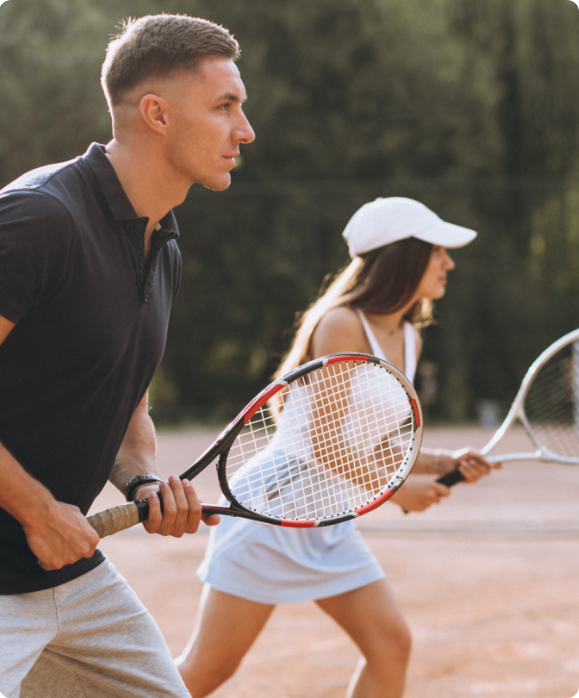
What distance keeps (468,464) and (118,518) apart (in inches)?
56.9

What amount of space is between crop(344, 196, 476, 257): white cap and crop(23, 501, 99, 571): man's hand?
1.44 metres

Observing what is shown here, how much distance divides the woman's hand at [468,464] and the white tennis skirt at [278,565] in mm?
430

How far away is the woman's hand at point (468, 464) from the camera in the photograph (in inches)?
115

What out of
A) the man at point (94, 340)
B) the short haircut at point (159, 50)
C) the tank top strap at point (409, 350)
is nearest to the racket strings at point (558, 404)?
the tank top strap at point (409, 350)

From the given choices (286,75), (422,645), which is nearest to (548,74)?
(286,75)

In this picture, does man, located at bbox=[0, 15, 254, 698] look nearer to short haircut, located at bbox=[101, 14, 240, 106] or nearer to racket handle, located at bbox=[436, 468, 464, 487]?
short haircut, located at bbox=[101, 14, 240, 106]

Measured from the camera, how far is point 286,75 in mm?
14664

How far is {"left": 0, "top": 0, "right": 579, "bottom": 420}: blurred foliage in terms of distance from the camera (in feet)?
40.9

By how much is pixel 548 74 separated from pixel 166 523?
14.9 meters

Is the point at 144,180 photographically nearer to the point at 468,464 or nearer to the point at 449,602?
the point at 468,464

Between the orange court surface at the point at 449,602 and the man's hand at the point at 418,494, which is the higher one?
the man's hand at the point at 418,494

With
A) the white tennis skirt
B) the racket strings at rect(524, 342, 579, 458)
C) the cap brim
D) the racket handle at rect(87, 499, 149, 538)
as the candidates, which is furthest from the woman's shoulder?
the racket strings at rect(524, 342, 579, 458)

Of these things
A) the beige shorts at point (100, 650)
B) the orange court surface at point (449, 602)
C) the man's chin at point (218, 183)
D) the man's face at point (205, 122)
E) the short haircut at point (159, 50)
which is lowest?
the orange court surface at point (449, 602)

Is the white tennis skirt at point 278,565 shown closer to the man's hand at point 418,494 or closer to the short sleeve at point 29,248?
the man's hand at point 418,494
